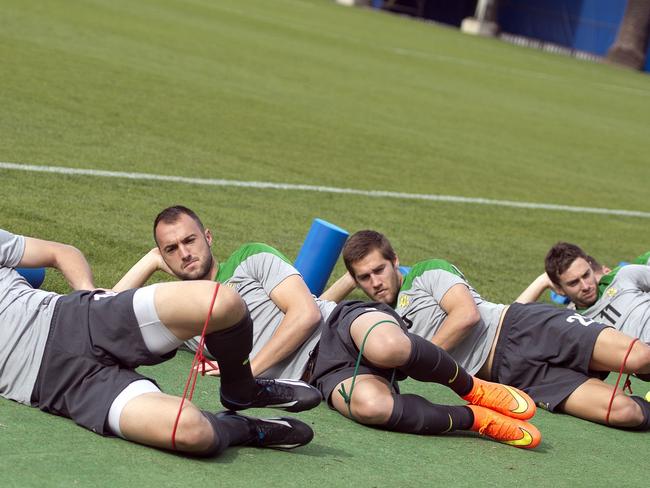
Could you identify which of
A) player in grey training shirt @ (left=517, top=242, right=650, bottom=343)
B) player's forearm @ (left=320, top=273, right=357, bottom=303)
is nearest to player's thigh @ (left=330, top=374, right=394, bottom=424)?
player's forearm @ (left=320, top=273, right=357, bottom=303)

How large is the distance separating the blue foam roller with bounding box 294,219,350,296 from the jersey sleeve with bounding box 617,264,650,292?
1.67 m

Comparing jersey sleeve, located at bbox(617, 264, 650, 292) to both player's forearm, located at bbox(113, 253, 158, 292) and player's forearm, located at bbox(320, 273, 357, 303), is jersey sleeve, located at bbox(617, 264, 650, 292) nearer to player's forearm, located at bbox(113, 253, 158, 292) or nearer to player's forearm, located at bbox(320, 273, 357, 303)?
player's forearm, located at bbox(320, 273, 357, 303)

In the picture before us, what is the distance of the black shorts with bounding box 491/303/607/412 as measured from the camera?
→ 234 inches

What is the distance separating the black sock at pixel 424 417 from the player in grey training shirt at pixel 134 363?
1.31 ft

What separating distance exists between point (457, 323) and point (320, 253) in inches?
58.6

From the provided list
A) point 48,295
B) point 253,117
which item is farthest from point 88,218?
point 253,117

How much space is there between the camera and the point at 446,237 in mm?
10219

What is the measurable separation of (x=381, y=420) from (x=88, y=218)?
13.0ft

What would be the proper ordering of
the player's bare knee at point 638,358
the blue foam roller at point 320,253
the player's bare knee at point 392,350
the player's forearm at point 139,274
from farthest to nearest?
the blue foam roller at point 320,253 < the player's forearm at point 139,274 < the player's bare knee at point 638,358 < the player's bare knee at point 392,350

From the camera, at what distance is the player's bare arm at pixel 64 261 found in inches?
222

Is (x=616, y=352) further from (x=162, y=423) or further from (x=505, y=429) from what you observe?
(x=162, y=423)

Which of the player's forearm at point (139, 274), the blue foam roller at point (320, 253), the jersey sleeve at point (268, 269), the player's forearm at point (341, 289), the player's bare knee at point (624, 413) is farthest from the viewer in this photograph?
the blue foam roller at point (320, 253)

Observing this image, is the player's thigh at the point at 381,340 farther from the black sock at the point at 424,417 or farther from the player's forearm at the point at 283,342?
the player's forearm at the point at 283,342

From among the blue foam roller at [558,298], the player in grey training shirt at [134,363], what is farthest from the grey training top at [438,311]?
the blue foam roller at [558,298]
